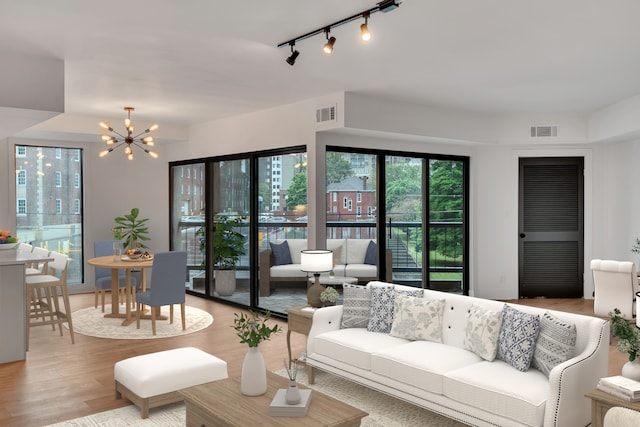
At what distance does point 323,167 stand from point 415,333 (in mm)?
2853

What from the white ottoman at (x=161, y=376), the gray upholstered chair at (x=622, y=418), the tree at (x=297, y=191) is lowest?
the white ottoman at (x=161, y=376)

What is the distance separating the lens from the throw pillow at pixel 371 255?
6941mm

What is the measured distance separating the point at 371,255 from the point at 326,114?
1.92m

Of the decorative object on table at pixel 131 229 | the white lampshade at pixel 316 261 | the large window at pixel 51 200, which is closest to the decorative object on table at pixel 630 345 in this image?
the white lampshade at pixel 316 261

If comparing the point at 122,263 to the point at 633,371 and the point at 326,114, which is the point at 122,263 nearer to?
the point at 326,114

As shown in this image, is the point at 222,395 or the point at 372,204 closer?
the point at 222,395

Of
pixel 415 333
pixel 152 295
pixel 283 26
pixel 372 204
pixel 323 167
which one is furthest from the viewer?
pixel 372 204

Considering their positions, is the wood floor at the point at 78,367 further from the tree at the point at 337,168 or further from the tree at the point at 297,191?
the tree at the point at 337,168

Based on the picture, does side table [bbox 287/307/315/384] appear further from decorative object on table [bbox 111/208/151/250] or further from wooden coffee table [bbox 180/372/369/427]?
decorative object on table [bbox 111/208/151/250]

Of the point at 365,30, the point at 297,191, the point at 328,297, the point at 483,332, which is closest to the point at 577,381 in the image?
the point at 483,332

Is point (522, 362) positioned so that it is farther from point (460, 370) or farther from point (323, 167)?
point (323, 167)

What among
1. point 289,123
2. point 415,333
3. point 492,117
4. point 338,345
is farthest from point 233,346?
point 492,117

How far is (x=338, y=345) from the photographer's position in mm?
4168

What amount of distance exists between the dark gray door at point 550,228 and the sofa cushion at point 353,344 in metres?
4.79
